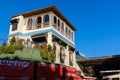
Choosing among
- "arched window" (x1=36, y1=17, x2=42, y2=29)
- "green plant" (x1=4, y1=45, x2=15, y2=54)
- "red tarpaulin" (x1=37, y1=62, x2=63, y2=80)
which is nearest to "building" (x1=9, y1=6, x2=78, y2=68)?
"arched window" (x1=36, y1=17, x2=42, y2=29)

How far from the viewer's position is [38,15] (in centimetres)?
2677

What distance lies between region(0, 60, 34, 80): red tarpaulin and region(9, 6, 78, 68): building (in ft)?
45.3

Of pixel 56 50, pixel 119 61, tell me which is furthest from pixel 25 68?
→ pixel 119 61

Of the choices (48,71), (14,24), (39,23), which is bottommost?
(48,71)

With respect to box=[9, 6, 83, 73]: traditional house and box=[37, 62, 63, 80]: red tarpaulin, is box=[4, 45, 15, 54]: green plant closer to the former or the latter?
box=[9, 6, 83, 73]: traditional house

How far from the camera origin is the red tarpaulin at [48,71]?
10.3m

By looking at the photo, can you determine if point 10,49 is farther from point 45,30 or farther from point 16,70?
point 16,70

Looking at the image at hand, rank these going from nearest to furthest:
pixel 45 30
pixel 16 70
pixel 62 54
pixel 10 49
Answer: pixel 16 70, pixel 10 49, pixel 45 30, pixel 62 54

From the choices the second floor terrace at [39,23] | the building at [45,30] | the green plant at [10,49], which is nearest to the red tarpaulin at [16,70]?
the green plant at [10,49]

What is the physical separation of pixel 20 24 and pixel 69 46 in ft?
26.9

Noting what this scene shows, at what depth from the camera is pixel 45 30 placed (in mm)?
24984

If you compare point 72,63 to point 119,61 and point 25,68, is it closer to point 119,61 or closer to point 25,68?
point 119,61

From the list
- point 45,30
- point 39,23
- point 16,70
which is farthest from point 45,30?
point 16,70

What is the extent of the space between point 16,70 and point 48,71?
181 centimetres
